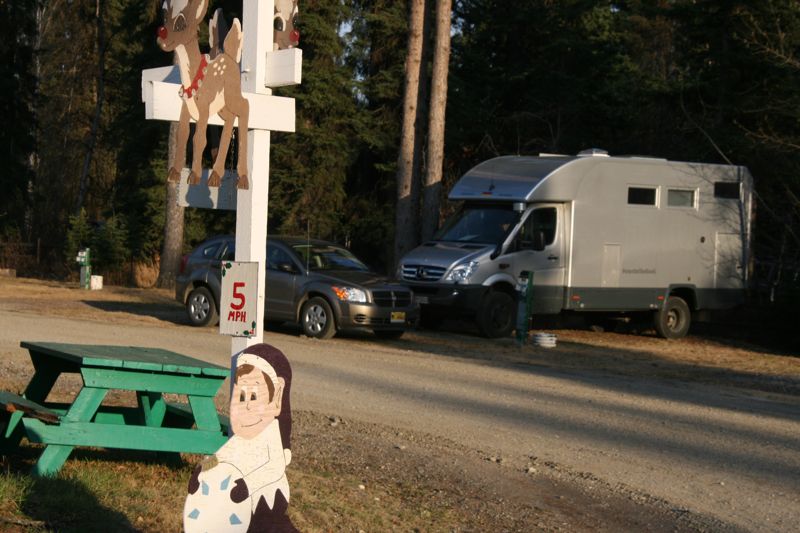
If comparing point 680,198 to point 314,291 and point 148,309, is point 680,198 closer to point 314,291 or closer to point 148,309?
point 314,291

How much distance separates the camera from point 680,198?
2236cm

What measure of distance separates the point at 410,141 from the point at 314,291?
8118mm

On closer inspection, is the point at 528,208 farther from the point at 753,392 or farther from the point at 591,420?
the point at 591,420

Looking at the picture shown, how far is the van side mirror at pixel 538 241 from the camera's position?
20.6m

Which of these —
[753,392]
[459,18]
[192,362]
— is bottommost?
[753,392]

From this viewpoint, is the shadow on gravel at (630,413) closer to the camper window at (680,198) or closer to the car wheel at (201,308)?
the car wheel at (201,308)

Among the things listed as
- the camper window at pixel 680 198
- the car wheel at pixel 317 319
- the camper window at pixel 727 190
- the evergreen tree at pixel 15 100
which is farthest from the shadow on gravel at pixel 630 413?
the evergreen tree at pixel 15 100

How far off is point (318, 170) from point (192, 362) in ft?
91.7

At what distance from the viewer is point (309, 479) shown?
25.7ft

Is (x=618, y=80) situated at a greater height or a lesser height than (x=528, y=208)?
greater

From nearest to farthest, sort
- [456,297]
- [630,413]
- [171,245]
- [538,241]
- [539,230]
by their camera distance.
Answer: [630,413], [456,297], [538,241], [539,230], [171,245]

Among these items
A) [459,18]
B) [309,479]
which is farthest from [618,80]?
[309,479]

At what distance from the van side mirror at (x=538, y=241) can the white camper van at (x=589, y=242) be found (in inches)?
1.0

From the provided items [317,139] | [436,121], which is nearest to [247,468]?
[436,121]
